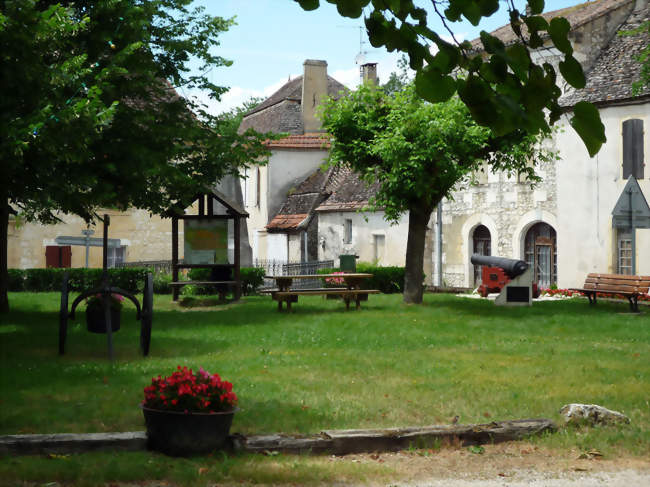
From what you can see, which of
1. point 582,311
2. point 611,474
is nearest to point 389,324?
point 582,311

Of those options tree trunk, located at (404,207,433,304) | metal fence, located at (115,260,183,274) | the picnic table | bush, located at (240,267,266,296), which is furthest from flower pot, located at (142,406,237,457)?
metal fence, located at (115,260,183,274)

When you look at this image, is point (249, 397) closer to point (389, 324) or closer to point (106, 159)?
point (389, 324)

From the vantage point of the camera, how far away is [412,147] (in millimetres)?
18906

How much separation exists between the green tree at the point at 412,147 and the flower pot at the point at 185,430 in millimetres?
12853

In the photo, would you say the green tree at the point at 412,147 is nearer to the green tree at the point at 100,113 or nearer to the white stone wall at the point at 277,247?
the green tree at the point at 100,113

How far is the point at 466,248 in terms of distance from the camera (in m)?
30.7

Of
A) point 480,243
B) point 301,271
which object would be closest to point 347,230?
point 301,271

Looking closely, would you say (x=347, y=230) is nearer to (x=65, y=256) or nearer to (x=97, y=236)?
(x=97, y=236)

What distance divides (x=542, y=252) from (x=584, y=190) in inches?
110

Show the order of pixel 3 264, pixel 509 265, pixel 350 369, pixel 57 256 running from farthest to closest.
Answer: pixel 57 256, pixel 509 265, pixel 3 264, pixel 350 369

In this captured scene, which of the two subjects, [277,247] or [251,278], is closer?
[251,278]

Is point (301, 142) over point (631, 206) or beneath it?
over

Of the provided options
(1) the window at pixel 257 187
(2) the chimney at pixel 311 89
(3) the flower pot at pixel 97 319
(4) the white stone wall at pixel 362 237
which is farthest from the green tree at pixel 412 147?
(1) the window at pixel 257 187

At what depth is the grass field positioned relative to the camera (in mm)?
7859
